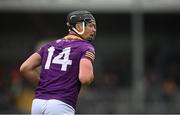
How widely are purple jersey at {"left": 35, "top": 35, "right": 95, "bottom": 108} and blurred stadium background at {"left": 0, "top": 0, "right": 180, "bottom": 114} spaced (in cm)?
881

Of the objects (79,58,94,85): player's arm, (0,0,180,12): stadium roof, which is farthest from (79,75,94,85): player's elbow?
(0,0,180,12): stadium roof

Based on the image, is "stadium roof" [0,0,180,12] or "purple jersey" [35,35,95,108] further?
"stadium roof" [0,0,180,12]

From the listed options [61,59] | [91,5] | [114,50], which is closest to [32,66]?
[61,59]

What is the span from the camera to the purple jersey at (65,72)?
5.40 meters

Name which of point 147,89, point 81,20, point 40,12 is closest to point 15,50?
point 40,12

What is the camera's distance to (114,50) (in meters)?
19.7

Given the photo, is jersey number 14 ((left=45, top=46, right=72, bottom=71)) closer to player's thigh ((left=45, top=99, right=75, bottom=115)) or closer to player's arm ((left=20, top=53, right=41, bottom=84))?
player's arm ((left=20, top=53, right=41, bottom=84))

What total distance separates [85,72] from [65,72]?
0.71 feet

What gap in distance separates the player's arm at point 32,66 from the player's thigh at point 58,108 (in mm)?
513

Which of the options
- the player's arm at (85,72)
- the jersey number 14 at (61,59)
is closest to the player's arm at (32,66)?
the jersey number 14 at (61,59)

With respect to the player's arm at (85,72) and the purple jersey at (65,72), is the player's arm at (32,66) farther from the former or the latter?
the player's arm at (85,72)

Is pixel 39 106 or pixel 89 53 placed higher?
pixel 89 53

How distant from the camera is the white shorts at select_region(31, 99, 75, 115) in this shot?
530 centimetres

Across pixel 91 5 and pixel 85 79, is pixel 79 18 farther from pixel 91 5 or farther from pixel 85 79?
pixel 91 5
